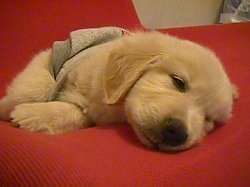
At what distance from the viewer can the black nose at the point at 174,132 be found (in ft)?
3.15

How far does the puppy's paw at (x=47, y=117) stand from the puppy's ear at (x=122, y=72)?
0.12m

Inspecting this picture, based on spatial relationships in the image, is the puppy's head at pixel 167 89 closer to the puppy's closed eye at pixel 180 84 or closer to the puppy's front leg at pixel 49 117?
→ the puppy's closed eye at pixel 180 84

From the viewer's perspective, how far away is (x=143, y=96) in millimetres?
1051

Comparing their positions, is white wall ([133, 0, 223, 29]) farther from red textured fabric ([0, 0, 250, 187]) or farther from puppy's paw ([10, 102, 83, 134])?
puppy's paw ([10, 102, 83, 134])

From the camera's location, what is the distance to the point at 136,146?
997 mm

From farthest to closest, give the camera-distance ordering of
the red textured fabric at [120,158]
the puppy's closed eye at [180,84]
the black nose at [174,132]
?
the puppy's closed eye at [180,84]
the black nose at [174,132]
the red textured fabric at [120,158]

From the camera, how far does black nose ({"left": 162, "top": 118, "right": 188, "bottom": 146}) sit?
96 centimetres

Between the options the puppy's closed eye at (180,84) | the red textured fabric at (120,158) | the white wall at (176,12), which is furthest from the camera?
the white wall at (176,12)

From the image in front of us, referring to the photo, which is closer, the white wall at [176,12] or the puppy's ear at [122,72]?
the puppy's ear at [122,72]

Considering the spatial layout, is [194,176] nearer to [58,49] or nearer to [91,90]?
[91,90]

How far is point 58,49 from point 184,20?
182cm

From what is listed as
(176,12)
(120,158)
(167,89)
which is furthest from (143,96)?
(176,12)

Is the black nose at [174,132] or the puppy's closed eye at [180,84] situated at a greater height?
the puppy's closed eye at [180,84]

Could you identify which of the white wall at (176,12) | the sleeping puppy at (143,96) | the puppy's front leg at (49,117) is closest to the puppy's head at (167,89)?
the sleeping puppy at (143,96)
